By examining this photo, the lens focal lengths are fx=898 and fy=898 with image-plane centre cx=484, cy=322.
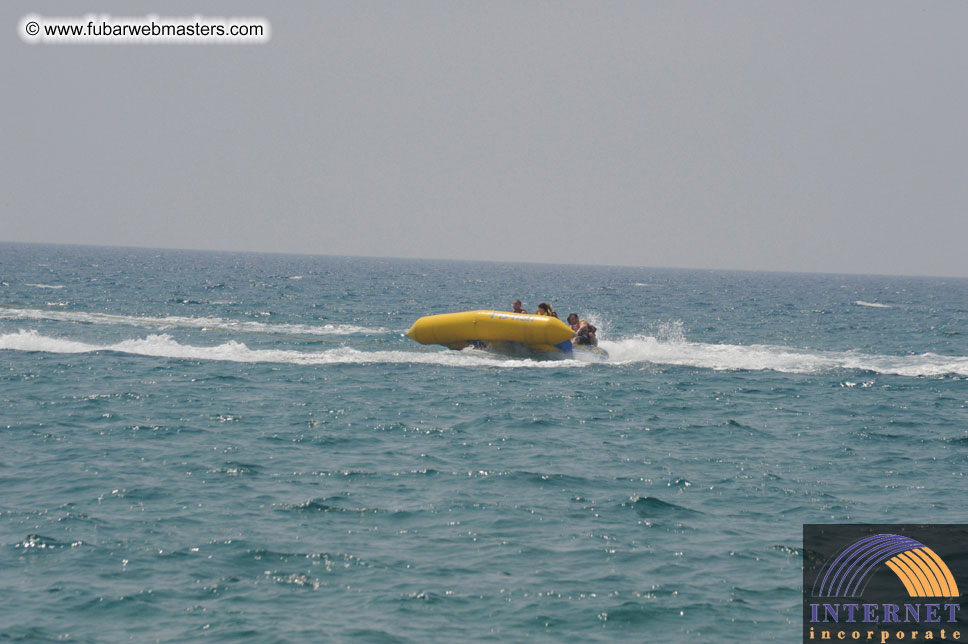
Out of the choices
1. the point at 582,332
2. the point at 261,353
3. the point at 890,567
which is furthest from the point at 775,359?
the point at 890,567

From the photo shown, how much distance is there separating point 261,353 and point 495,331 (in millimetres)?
5872

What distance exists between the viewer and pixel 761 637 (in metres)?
6.98

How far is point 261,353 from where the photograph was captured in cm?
2212

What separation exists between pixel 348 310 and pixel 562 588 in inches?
1292

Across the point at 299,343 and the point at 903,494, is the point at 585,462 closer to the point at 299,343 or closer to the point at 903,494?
the point at 903,494

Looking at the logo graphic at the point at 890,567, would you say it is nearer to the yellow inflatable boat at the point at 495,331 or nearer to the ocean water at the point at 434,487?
the ocean water at the point at 434,487

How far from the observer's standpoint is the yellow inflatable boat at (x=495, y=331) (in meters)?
20.6

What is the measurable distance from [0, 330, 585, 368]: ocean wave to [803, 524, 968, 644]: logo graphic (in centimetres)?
1220

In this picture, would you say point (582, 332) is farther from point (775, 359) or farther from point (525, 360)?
point (775, 359)

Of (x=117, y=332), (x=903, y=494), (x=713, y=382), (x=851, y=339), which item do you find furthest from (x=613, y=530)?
(x=851, y=339)

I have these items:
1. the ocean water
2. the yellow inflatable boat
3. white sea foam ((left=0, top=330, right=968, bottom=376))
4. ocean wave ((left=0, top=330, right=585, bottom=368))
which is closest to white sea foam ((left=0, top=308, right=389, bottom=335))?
white sea foam ((left=0, top=330, right=968, bottom=376))

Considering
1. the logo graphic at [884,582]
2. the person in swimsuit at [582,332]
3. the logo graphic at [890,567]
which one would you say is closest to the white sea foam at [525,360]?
the person in swimsuit at [582,332]

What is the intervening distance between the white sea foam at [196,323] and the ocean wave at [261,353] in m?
4.21

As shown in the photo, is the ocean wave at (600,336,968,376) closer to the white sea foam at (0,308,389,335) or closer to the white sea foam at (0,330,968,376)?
the white sea foam at (0,330,968,376)
